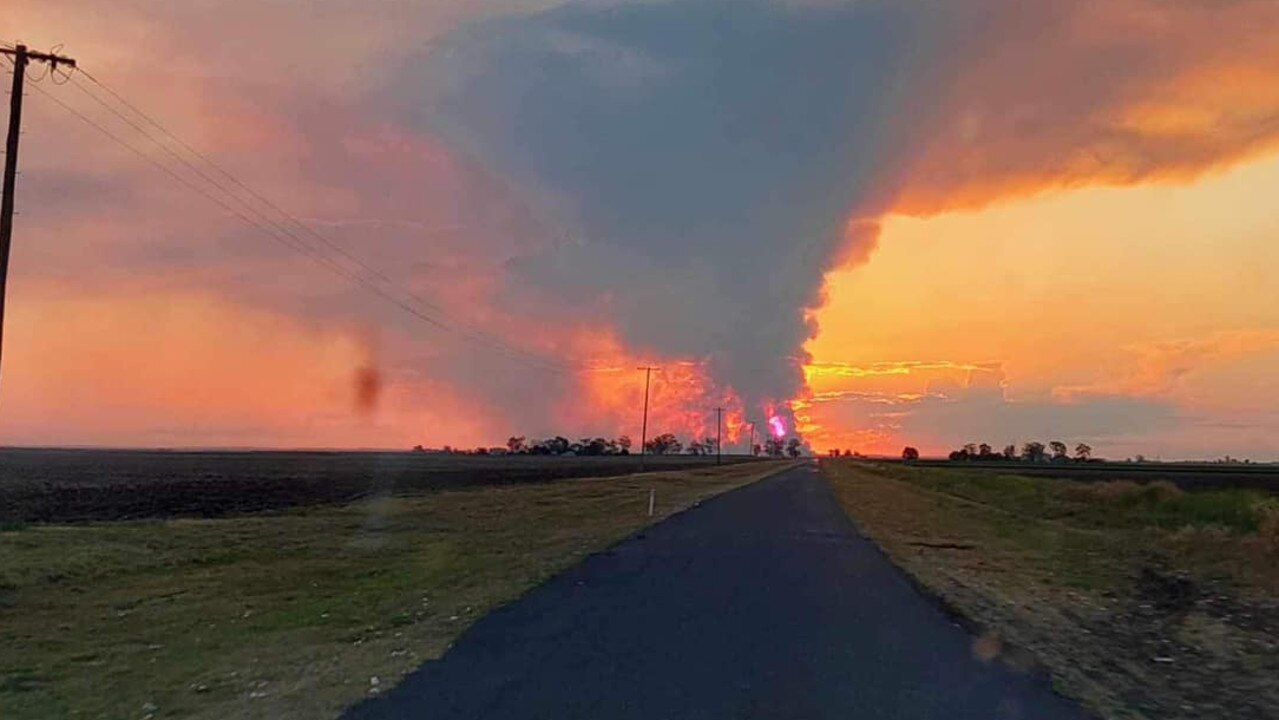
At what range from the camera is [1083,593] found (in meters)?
18.0

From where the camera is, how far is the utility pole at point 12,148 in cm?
2128

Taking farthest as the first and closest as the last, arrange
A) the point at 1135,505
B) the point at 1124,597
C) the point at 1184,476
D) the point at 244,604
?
the point at 1184,476 < the point at 1135,505 < the point at 1124,597 < the point at 244,604

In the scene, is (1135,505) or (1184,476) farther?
(1184,476)

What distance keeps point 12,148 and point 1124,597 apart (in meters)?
22.0

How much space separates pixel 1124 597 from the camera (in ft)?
58.2

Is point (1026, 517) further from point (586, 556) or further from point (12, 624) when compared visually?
point (12, 624)

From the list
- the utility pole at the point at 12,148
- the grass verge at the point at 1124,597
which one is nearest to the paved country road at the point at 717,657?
the grass verge at the point at 1124,597

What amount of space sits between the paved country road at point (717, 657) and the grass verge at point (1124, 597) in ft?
2.56

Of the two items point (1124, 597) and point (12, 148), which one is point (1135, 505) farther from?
point (12, 148)

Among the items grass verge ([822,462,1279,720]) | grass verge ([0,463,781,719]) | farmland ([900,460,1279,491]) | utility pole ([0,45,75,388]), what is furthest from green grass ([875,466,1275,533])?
utility pole ([0,45,75,388])

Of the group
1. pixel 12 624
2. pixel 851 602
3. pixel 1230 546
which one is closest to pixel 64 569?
pixel 12 624

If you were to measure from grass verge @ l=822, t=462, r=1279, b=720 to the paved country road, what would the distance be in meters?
0.78

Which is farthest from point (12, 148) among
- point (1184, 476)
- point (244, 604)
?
point (1184, 476)

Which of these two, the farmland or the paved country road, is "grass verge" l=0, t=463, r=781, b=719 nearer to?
the paved country road
